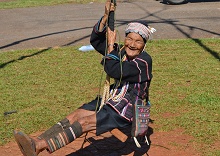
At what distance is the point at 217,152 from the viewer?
507 cm

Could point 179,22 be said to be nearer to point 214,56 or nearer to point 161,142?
point 214,56

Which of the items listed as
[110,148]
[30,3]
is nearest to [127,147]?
[110,148]

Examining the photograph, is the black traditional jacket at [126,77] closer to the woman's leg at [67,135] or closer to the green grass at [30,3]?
the woman's leg at [67,135]

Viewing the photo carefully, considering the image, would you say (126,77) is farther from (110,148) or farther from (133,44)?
(110,148)

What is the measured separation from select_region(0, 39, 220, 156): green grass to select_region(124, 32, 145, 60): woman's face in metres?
1.39

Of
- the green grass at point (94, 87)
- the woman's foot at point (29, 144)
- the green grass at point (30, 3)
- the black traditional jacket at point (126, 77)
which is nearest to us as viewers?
the woman's foot at point (29, 144)

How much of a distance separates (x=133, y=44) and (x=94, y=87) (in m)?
3.07

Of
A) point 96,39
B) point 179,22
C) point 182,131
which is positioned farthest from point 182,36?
point 96,39

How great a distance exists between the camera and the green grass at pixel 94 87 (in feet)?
19.5

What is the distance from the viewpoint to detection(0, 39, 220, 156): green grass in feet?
19.5

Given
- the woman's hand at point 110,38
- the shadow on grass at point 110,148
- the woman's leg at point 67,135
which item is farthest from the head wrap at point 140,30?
the shadow on grass at point 110,148

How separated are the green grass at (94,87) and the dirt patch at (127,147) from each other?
0.46 ft

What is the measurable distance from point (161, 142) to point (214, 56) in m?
4.28

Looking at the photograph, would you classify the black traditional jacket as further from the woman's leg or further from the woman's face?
the woman's leg
